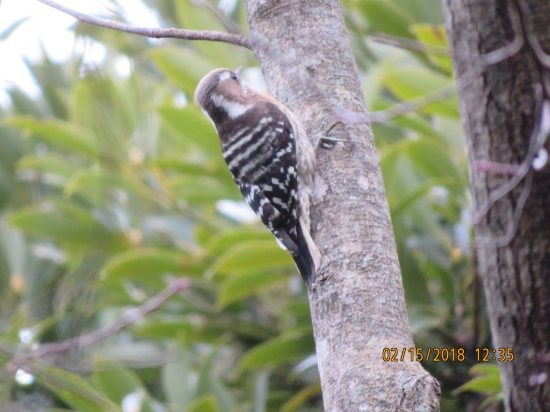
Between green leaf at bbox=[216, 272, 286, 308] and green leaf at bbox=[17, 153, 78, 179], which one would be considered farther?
green leaf at bbox=[17, 153, 78, 179]

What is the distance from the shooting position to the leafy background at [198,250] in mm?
2865

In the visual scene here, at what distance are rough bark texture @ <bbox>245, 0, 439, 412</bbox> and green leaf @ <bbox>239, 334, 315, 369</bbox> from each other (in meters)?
1.08

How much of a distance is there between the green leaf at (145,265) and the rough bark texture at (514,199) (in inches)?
58.4

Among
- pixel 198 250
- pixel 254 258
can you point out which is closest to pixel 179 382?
pixel 254 258

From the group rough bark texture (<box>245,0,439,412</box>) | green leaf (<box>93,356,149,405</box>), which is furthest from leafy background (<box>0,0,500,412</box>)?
rough bark texture (<box>245,0,439,412</box>)

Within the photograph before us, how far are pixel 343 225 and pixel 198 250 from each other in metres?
1.95

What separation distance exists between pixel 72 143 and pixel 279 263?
136cm

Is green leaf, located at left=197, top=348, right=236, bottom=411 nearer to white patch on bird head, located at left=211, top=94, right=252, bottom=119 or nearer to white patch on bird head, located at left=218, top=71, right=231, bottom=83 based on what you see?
white patch on bird head, located at left=211, top=94, right=252, bottom=119

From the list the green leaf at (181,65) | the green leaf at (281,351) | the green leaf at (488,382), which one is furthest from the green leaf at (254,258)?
the green leaf at (181,65)

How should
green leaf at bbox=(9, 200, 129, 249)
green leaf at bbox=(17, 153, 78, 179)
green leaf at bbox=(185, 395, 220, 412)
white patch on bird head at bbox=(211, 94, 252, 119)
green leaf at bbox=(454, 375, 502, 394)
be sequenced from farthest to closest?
green leaf at bbox=(17, 153, 78, 179) → green leaf at bbox=(9, 200, 129, 249) → white patch on bird head at bbox=(211, 94, 252, 119) → green leaf at bbox=(185, 395, 220, 412) → green leaf at bbox=(454, 375, 502, 394)

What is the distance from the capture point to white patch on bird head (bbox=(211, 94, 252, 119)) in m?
2.92

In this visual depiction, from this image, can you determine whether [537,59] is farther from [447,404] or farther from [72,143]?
[72,143]

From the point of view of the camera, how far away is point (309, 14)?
1.96 metres

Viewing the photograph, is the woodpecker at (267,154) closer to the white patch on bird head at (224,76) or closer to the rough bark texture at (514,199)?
the white patch on bird head at (224,76)
